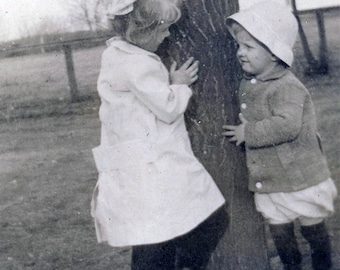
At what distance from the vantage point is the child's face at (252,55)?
2264mm

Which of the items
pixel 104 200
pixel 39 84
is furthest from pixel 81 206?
pixel 39 84

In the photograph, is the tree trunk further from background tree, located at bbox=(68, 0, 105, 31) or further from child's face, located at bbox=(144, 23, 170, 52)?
background tree, located at bbox=(68, 0, 105, 31)

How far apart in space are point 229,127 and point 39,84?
5.67 meters

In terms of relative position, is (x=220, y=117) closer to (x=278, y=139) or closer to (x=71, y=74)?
(x=278, y=139)

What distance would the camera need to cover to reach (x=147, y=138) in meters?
2.13

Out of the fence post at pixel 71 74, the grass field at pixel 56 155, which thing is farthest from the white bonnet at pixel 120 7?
the fence post at pixel 71 74

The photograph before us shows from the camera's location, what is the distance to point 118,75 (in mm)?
2133

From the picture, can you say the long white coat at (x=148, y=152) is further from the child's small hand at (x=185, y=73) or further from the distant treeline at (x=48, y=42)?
the distant treeline at (x=48, y=42)

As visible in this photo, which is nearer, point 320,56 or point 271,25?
point 271,25

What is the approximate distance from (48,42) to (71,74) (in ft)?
2.67

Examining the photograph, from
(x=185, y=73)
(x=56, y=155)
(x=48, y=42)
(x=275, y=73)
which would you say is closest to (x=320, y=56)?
(x=48, y=42)

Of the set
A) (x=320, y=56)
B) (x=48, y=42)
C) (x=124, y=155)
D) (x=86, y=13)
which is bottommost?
(x=320, y=56)

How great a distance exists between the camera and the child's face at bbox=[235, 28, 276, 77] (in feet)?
7.43

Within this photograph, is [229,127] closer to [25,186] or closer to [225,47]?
[225,47]
